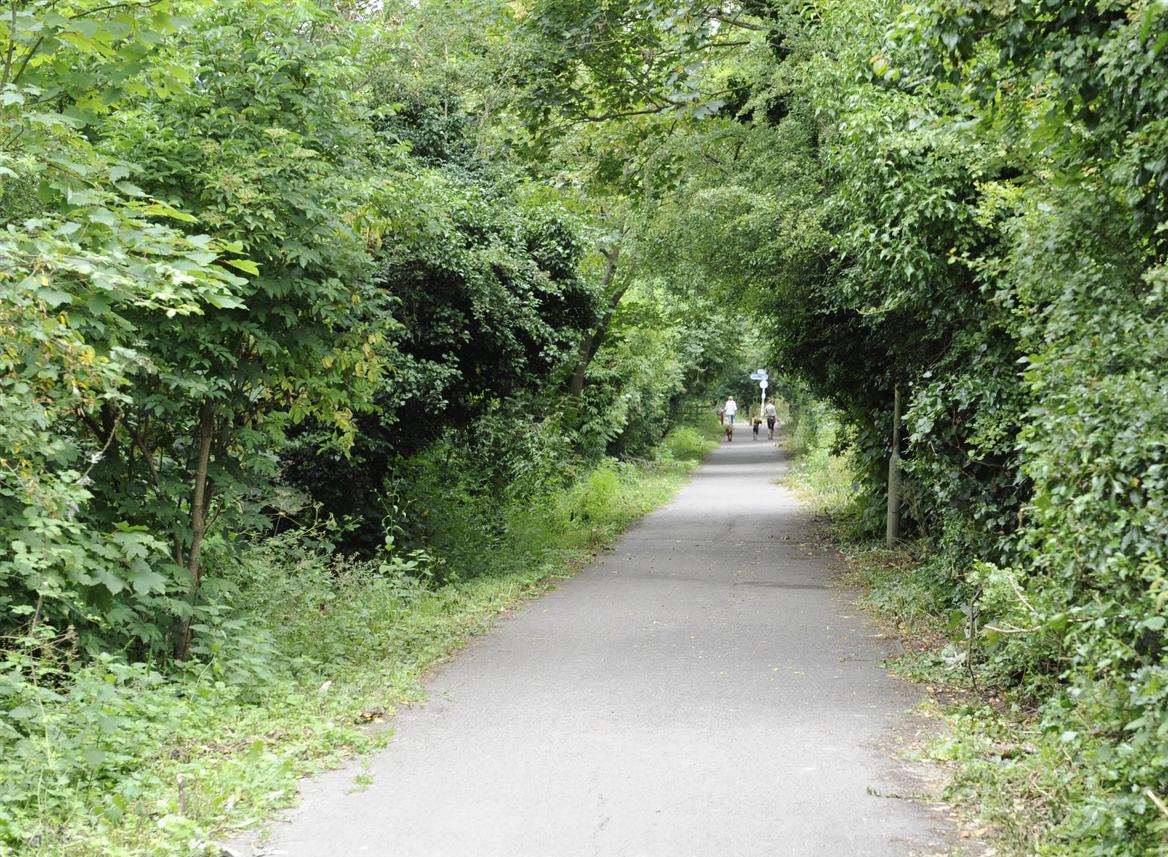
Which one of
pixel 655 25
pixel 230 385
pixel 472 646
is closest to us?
pixel 230 385

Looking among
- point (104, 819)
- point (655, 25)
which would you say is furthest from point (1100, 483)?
point (655, 25)

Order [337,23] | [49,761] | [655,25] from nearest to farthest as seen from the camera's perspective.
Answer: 1. [49,761]
2. [337,23]
3. [655,25]

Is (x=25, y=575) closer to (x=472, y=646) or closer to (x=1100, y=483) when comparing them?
(x=472, y=646)

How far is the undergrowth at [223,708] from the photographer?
494 centimetres

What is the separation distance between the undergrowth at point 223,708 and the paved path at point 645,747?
1.03 ft

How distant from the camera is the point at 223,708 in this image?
→ 6797 millimetres

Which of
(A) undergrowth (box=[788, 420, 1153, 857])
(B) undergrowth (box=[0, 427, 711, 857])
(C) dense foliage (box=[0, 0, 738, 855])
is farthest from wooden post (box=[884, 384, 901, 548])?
(B) undergrowth (box=[0, 427, 711, 857])

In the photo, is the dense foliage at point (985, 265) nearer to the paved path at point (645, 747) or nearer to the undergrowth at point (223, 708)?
the paved path at point (645, 747)

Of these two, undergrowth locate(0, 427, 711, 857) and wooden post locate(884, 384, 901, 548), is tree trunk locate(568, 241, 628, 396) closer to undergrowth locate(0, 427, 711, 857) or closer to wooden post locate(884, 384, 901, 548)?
wooden post locate(884, 384, 901, 548)

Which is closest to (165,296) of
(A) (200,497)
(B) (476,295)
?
(A) (200,497)

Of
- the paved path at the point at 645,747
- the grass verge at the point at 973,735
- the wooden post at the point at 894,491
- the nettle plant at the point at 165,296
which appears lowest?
the paved path at the point at 645,747

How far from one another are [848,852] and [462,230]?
10238mm

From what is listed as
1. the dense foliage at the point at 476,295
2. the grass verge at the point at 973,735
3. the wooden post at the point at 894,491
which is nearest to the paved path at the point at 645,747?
the grass verge at the point at 973,735

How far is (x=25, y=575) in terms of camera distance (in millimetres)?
5824
